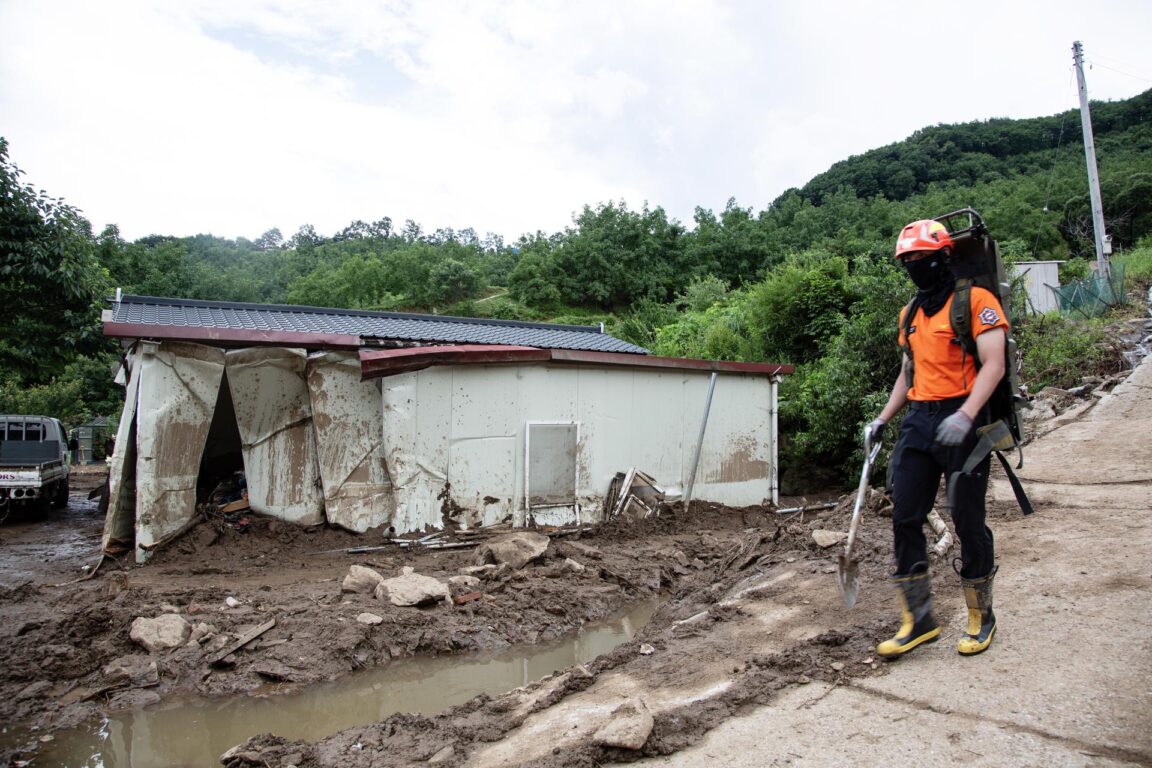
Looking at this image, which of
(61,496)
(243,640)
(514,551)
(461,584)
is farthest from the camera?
(61,496)

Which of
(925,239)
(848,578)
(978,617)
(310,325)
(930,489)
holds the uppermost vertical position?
(310,325)

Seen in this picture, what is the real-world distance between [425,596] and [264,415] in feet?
12.9

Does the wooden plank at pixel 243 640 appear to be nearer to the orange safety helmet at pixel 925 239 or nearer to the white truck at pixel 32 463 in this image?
the orange safety helmet at pixel 925 239

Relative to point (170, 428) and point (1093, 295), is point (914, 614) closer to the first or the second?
point (170, 428)

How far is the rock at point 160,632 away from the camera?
5.25m

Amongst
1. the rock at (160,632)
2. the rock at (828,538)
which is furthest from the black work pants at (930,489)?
the rock at (160,632)

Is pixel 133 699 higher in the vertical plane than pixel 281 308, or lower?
lower

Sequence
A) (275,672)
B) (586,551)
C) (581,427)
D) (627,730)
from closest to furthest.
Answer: (627,730), (275,672), (586,551), (581,427)

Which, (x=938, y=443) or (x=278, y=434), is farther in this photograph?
(x=278, y=434)

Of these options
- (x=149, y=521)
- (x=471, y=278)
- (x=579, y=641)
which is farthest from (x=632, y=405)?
(x=471, y=278)

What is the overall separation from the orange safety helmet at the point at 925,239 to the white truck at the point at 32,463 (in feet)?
44.7

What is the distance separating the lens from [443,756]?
10.6 ft

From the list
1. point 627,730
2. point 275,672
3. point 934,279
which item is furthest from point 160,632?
point 934,279

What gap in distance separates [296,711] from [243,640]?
41.8 inches
